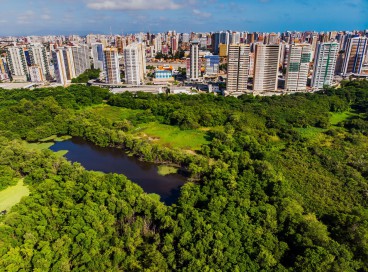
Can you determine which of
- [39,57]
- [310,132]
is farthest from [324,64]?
[39,57]

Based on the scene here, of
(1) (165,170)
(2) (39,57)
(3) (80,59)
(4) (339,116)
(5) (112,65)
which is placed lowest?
(1) (165,170)

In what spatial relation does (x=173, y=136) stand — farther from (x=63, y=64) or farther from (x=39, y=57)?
(x=39, y=57)

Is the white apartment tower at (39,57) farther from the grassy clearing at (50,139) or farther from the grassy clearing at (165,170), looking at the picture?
the grassy clearing at (165,170)

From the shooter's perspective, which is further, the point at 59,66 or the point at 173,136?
the point at 59,66

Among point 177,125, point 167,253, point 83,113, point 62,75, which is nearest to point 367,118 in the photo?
point 177,125

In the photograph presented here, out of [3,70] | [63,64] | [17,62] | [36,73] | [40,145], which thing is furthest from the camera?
[3,70]

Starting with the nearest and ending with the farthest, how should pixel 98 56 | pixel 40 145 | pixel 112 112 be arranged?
pixel 40 145, pixel 112 112, pixel 98 56

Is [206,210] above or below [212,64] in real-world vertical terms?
below
